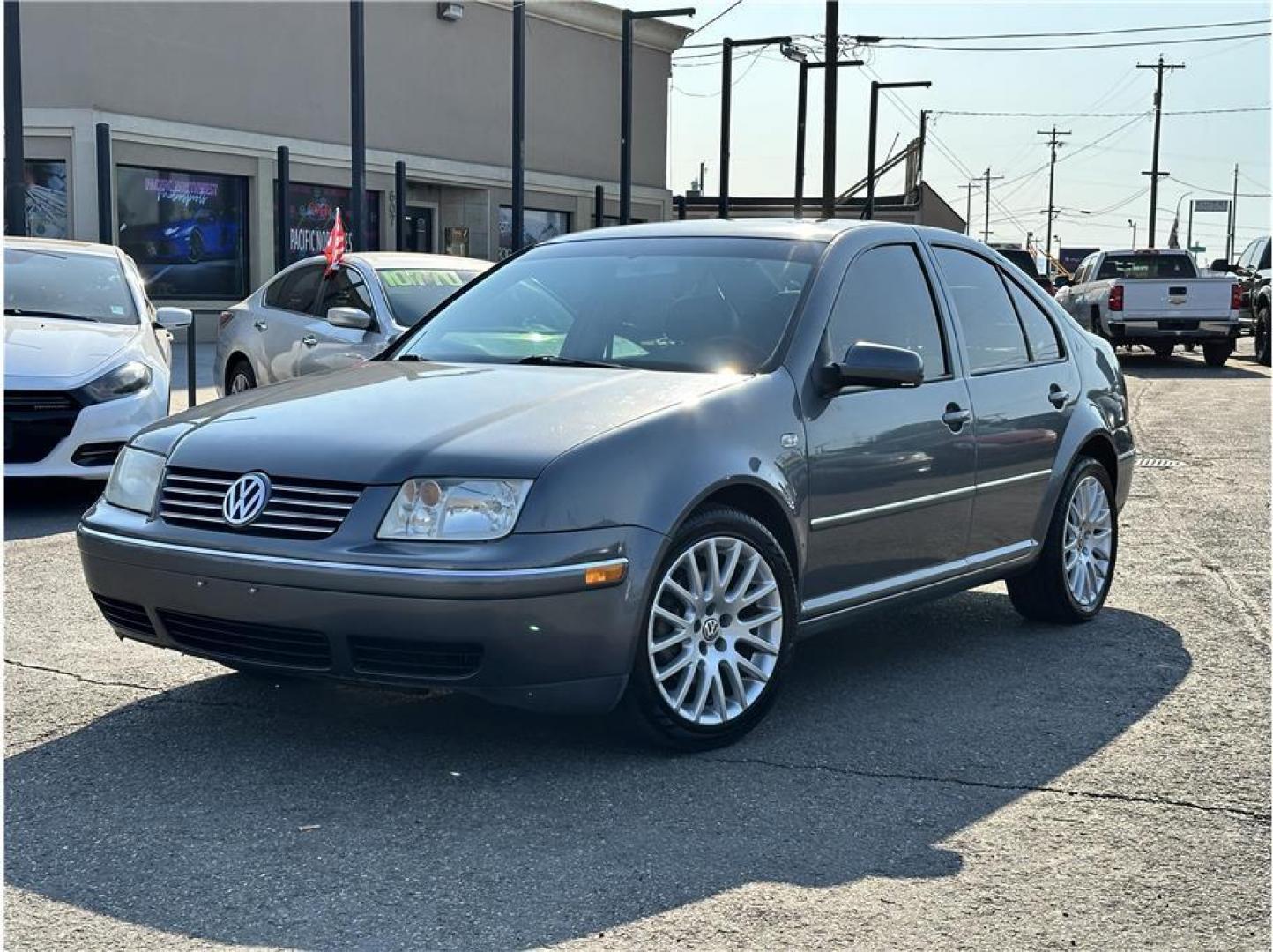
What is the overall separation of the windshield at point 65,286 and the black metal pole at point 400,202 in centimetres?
2146

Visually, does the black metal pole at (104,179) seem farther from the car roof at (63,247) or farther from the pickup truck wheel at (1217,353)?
the pickup truck wheel at (1217,353)

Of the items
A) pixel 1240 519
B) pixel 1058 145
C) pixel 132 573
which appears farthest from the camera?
pixel 1058 145

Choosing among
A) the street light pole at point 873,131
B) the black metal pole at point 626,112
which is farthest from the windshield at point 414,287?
the street light pole at point 873,131

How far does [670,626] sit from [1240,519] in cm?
619

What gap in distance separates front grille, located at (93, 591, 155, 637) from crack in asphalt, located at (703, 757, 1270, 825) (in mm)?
1641

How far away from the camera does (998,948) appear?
3324mm

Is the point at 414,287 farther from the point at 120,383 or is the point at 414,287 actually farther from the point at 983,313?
the point at 983,313

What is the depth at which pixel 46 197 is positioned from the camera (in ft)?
87.3

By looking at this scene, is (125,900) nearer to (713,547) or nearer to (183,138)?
Answer: (713,547)

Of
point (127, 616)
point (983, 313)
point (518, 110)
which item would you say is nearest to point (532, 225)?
point (518, 110)

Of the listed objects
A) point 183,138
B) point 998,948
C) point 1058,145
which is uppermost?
point 1058,145

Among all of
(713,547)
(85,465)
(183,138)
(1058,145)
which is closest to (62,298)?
(85,465)

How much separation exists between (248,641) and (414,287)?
276 inches

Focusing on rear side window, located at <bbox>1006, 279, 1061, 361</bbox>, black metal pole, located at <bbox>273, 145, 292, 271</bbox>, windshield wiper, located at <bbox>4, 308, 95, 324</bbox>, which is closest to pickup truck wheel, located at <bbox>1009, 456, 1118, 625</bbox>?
rear side window, located at <bbox>1006, 279, 1061, 361</bbox>
